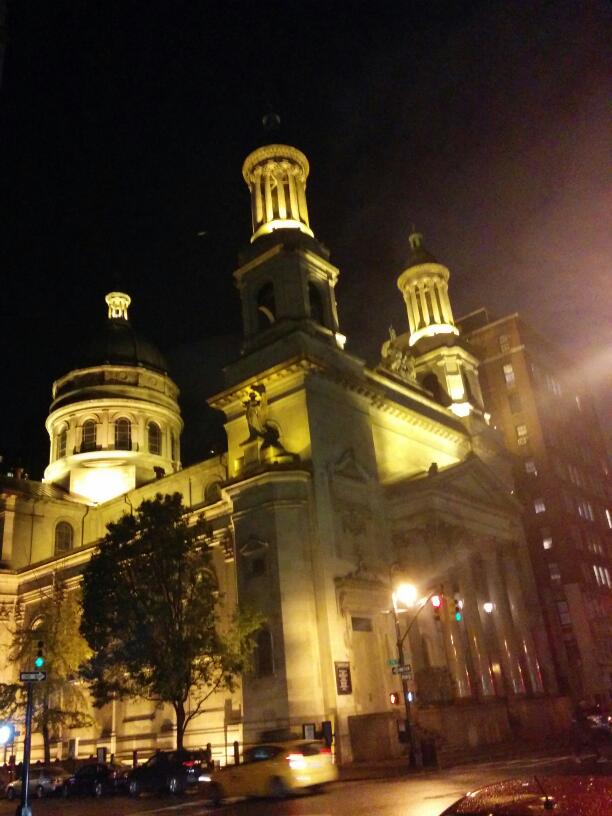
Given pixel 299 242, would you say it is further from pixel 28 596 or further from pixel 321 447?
pixel 28 596

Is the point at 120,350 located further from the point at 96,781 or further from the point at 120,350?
the point at 96,781

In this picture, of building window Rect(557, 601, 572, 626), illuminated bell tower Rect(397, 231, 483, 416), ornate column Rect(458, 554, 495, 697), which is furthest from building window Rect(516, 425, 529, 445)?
ornate column Rect(458, 554, 495, 697)

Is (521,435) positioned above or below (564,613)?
above

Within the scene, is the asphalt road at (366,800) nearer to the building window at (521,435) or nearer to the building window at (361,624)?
the building window at (361,624)

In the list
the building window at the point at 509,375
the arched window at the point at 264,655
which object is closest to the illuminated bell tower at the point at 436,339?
the building window at the point at 509,375

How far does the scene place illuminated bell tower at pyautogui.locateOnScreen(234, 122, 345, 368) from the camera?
1722 inches

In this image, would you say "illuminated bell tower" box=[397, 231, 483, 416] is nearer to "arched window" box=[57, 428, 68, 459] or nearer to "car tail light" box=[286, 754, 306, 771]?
"arched window" box=[57, 428, 68, 459]

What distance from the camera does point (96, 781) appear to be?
1108 inches

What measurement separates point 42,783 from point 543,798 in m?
30.8

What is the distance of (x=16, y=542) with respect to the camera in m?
54.3

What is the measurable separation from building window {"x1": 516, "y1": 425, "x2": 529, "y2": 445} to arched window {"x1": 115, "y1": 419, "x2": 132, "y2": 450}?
125 ft

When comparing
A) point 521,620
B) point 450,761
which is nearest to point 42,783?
point 450,761

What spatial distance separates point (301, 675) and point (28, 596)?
27.6 metres

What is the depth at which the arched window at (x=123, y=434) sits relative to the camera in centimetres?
6272
